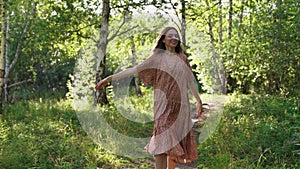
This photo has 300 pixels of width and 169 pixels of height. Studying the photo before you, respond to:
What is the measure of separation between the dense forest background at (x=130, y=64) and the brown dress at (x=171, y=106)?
52.2 inches

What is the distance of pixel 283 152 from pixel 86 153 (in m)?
3.10

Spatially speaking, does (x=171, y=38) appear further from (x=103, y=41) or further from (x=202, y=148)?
(x=103, y=41)

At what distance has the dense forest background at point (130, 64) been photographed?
5844 mm

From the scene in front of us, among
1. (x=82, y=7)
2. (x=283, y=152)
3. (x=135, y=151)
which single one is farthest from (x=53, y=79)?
(x=283, y=152)

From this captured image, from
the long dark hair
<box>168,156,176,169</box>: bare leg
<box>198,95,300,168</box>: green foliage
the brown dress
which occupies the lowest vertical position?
<box>198,95,300,168</box>: green foliage

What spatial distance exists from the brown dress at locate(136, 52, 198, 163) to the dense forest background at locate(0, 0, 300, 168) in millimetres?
1325

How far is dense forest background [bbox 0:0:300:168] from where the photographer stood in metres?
5.84

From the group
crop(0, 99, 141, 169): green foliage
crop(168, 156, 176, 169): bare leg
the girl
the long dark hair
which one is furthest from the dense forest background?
the long dark hair

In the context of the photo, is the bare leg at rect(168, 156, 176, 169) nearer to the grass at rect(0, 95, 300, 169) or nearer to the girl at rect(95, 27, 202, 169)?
the girl at rect(95, 27, 202, 169)

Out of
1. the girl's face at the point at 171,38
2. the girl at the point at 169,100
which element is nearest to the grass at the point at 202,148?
the girl at the point at 169,100

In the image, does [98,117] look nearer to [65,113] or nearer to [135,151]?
[65,113]

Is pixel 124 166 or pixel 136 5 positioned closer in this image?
pixel 124 166

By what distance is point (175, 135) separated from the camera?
14.8 ft

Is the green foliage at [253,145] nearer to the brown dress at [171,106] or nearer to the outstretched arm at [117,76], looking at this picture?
the brown dress at [171,106]
